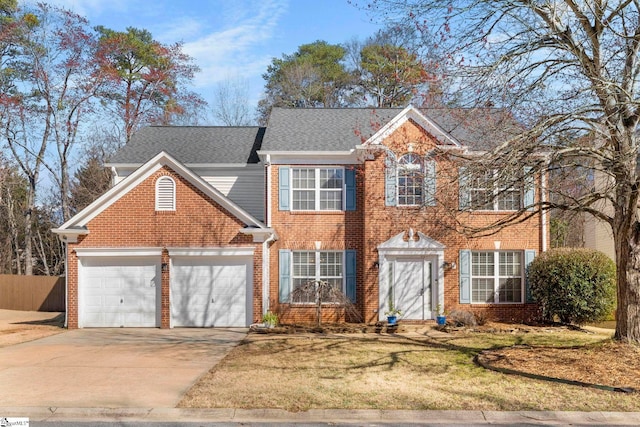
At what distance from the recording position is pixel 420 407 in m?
8.45

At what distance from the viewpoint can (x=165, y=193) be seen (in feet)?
57.8

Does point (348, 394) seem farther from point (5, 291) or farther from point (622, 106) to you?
point (5, 291)

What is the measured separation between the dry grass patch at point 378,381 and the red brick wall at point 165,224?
4.34 metres

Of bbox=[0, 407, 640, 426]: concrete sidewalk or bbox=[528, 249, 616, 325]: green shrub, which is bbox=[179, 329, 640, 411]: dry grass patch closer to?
bbox=[0, 407, 640, 426]: concrete sidewalk

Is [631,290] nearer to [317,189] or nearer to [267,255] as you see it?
[317,189]

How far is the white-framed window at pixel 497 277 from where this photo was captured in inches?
733

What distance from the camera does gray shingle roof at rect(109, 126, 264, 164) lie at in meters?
21.1

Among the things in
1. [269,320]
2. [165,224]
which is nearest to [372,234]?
[269,320]

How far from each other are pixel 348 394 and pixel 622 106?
7056 mm

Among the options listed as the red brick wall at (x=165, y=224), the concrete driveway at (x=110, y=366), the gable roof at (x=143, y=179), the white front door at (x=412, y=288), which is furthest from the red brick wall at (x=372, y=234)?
A: the concrete driveway at (x=110, y=366)

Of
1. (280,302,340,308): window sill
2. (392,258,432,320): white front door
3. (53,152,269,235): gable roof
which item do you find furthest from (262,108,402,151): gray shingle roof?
(280,302,340,308): window sill

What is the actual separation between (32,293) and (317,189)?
631 inches

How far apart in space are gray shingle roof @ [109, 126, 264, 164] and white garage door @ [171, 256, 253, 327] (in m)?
4.56

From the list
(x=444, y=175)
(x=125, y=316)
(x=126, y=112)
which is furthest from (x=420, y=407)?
(x=126, y=112)
